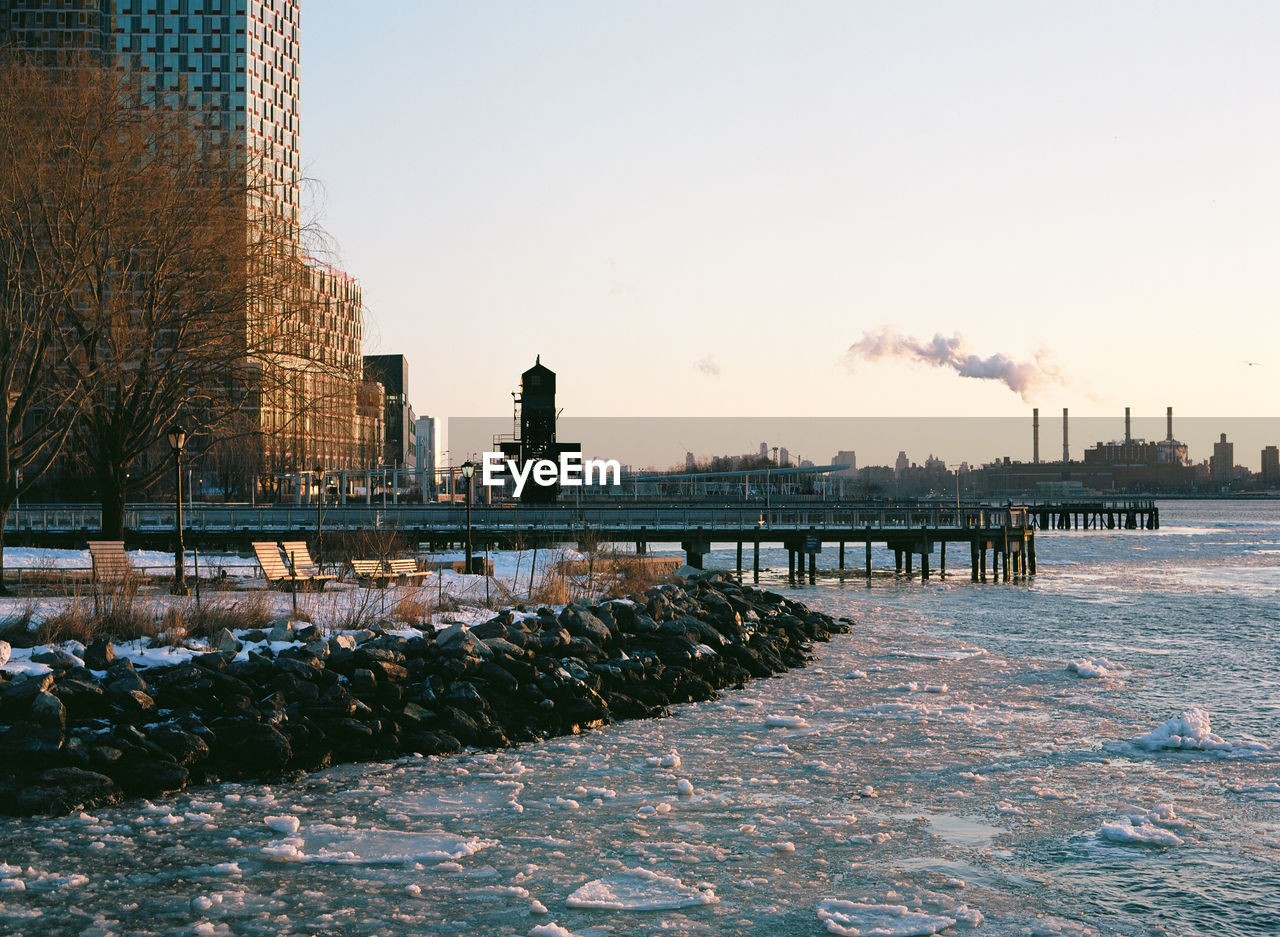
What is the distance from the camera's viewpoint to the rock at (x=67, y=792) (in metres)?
12.2

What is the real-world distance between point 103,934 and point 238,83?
14375cm

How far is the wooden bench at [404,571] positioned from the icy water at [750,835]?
27.0 ft

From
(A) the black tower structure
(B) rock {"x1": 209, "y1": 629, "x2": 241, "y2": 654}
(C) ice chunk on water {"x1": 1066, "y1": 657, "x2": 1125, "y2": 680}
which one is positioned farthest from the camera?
(A) the black tower structure

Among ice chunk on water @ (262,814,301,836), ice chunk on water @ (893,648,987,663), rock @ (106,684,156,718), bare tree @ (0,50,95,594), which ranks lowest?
ice chunk on water @ (893,648,987,663)

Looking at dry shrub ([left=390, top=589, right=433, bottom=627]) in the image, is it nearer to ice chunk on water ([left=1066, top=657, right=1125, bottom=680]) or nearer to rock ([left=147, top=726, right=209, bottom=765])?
rock ([left=147, top=726, right=209, bottom=765])

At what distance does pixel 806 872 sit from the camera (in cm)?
1054

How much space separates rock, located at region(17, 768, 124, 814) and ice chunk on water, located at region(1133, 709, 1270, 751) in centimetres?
Result: 1226

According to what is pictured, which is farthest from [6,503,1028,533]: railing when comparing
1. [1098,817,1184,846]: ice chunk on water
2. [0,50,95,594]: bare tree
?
[1098,817,1184,846]: ice chunk on water

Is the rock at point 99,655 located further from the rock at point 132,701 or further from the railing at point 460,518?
the railing at point 460,518

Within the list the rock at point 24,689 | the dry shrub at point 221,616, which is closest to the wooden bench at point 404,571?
the dry shrub at point 221,616

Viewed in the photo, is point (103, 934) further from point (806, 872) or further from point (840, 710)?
point (840, 710)

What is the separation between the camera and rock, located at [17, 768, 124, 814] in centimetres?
1220

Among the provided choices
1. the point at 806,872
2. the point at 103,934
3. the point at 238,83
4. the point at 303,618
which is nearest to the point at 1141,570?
the point at 303,618

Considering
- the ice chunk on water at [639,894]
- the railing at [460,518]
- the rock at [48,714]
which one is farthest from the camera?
the railing at [460,518]
